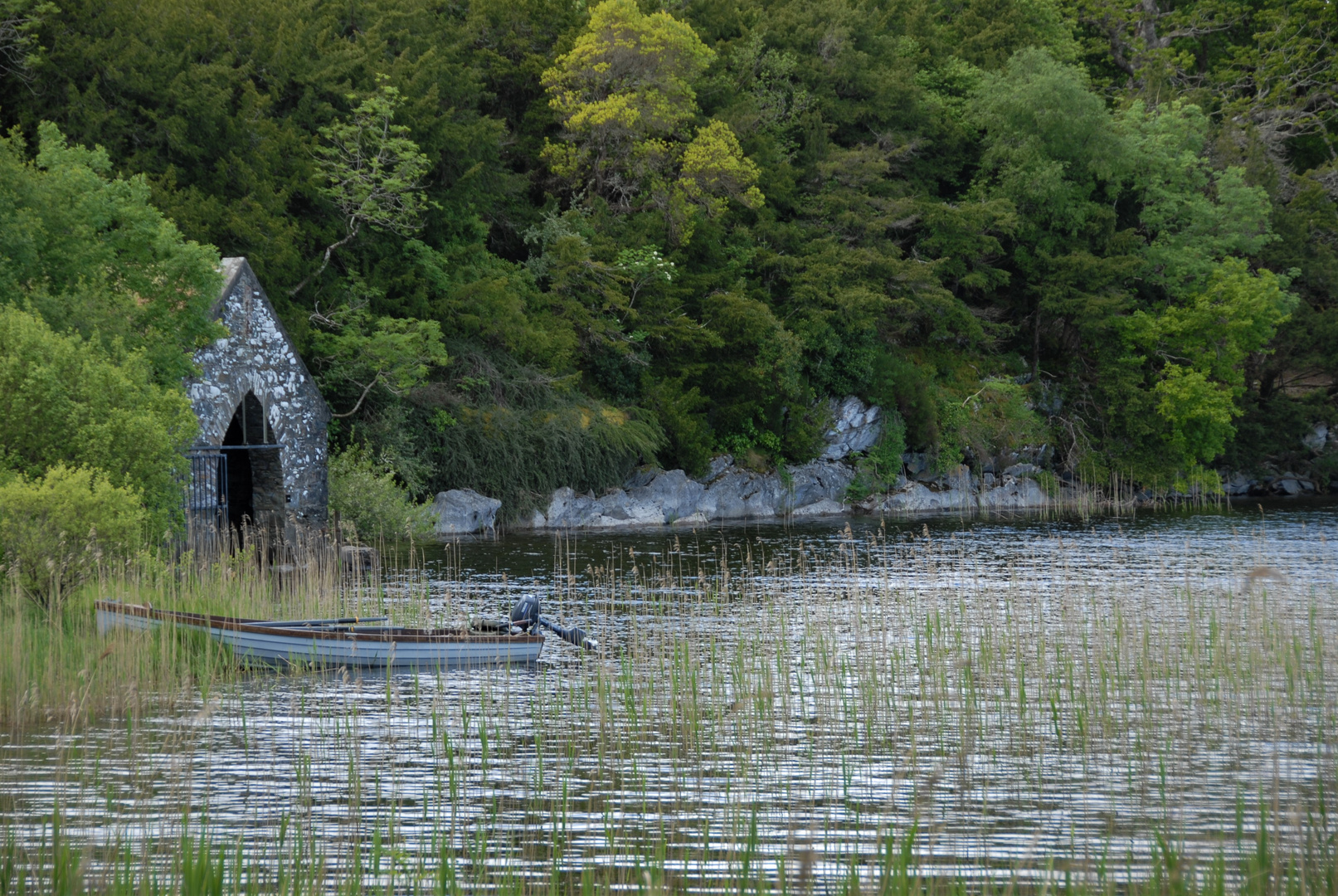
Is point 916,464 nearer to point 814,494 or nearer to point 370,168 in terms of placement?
point 814,494

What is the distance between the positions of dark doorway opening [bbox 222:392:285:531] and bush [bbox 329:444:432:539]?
1.67 m

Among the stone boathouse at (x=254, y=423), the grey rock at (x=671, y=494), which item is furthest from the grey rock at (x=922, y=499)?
the stone boathouse at (x=254, y=423)

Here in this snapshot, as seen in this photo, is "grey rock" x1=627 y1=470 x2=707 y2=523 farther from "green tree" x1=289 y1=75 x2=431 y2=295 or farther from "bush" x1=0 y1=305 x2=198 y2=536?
"bush" x1=0 y1=305 x2=198 y2=536

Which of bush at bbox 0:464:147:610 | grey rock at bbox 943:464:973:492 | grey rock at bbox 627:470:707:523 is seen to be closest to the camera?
bush at bbox 0:464:147:610

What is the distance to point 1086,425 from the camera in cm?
4297

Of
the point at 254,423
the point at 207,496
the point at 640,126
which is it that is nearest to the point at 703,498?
the point at 640,126

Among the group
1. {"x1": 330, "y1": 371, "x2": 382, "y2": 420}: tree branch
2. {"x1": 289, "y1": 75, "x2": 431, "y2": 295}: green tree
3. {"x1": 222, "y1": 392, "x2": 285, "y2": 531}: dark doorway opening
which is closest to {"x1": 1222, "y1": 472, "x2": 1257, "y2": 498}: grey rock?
{"x1": 289, "y1": 75, "x2": 431, "y2": 295}: green tree

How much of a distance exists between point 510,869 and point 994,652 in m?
7.92

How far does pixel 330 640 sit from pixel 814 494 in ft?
83.4

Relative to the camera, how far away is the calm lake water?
22.6ft

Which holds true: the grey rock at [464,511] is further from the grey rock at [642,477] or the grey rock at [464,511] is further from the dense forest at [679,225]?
the grey rock at [642,477]

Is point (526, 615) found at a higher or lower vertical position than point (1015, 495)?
lower

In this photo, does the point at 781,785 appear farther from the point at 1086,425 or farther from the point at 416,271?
the point at 1086,425

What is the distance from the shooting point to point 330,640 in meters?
12.2
